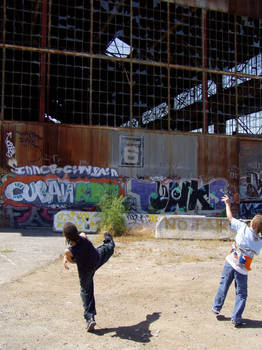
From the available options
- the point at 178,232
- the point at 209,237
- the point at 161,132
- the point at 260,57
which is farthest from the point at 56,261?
the point at 260,57

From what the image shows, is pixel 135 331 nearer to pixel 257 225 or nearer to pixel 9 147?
pixel 257 225

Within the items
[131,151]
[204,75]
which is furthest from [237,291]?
[204,75]

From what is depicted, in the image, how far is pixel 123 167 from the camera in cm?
1783

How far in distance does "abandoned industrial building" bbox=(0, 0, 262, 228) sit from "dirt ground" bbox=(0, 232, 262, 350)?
8773mm

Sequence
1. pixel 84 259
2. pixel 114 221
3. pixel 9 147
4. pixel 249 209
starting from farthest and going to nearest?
pixel 249 209
pixel 9 147
pixel 114 221
pixel 84 259

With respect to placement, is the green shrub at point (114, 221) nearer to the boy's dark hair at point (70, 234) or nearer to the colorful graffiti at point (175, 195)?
the colorful graffiti at point (175, 195)

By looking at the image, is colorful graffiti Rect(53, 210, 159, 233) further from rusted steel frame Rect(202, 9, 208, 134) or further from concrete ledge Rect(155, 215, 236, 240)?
rusted steel frame Rect(202, 9, 208, 134)

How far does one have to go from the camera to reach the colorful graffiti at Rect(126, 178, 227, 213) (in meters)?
18.0

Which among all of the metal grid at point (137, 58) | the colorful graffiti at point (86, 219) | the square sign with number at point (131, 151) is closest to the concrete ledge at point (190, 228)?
the colorful graffiti at point (86, 219)

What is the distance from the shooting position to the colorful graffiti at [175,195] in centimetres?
1800

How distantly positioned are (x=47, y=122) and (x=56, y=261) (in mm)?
10393

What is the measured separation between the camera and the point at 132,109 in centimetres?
1883

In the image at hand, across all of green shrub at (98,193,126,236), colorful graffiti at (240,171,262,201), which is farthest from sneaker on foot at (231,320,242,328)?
colorful graffiti at (240,171,262,201)

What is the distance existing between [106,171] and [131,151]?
164 centimetres
